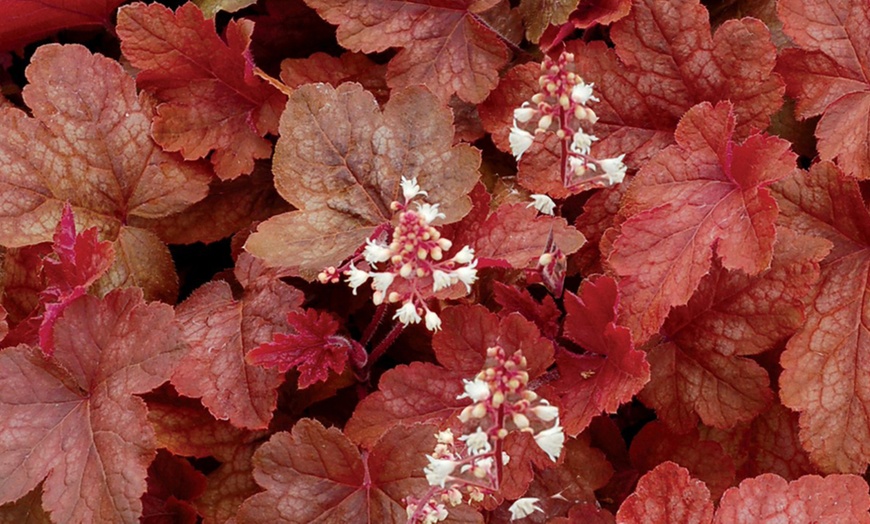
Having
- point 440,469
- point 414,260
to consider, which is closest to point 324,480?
point 440,469

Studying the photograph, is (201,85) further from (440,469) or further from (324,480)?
(440,469)

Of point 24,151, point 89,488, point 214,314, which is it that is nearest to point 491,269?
point 214,314

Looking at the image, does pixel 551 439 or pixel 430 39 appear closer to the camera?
pixel 551 439

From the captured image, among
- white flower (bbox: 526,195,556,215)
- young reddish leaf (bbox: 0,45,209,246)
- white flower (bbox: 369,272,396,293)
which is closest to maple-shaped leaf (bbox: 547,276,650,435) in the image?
white flower (bbox: 526,195,556,215)

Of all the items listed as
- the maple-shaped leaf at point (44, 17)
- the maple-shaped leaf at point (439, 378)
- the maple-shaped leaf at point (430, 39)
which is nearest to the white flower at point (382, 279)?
the maple-shaped leaf at point (439, 378)

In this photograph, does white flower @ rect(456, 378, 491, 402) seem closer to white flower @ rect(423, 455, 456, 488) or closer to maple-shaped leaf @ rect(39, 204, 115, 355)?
white flower @ rect(423, 455, 456, 488)

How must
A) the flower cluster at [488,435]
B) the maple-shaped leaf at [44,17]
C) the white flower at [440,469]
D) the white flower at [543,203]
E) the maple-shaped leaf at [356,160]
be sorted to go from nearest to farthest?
the flower cluster at [488,435] → the white flower at [440,469] → the white flower at [543,203] → the maple-shaped leaf at [356,160] → the maple-shaped leaf at [44,17]

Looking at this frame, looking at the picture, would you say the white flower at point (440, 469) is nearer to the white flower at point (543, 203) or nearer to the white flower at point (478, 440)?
the white flower at point (478, 440)
